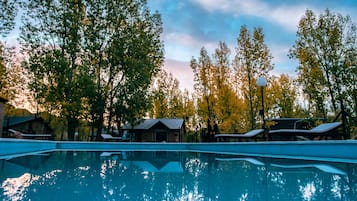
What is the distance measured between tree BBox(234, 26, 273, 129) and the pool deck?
5.99m

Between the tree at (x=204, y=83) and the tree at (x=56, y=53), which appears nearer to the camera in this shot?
the tree at (x=56, y=53)

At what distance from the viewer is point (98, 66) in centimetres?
1739

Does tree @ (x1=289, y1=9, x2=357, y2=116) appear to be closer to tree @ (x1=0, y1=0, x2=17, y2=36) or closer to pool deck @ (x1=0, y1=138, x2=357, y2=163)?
pool deck @ (x1=0, y1=138, x2=357, y2=163)

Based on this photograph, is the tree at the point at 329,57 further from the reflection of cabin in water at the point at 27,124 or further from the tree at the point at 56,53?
the reflection of cabin in water at the point at 27,124

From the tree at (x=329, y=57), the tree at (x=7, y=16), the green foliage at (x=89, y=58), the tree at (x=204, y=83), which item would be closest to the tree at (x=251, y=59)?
the tree at (x=329, y=57)

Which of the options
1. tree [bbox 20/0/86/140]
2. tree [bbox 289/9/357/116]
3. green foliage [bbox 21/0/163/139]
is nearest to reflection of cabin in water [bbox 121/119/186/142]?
green foliage [bbox 21/0/163/139]

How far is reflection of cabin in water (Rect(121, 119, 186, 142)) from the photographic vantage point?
23.7m

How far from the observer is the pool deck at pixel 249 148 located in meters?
5.63

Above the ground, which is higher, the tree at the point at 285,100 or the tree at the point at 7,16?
the tree at the point at 7,16

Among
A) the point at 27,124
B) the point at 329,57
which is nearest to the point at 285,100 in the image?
the point at 329,57

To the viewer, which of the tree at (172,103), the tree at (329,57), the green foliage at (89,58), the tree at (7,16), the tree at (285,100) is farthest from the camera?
the tree at (172,103)

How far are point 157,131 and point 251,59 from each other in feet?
41.8

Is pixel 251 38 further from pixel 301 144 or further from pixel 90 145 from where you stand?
pixel 90 145

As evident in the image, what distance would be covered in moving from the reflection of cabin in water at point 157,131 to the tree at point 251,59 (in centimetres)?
968
